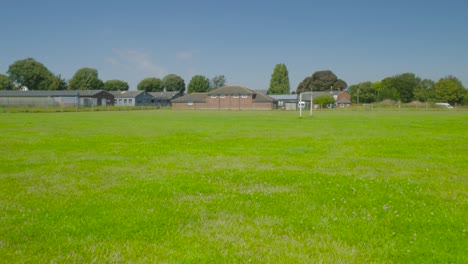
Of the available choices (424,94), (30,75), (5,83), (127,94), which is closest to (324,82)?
(424,94)

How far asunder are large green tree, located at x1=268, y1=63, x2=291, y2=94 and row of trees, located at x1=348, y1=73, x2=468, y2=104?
2687 cm

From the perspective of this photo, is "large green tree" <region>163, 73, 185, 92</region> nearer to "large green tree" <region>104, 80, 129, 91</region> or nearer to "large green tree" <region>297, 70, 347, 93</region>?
"large green tree" <region>104, 80, 129, 91</region>

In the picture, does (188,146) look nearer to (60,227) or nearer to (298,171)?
(298,171)

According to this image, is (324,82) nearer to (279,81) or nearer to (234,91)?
(279,81)

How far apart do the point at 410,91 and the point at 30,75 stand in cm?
15960

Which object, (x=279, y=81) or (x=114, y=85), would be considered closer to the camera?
(x=279, y=81)

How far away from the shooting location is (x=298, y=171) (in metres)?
10.2

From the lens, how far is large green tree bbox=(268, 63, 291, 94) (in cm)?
14996

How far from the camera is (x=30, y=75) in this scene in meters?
150

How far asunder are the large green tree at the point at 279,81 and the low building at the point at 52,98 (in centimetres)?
6553

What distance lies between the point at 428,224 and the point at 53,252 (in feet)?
18.2

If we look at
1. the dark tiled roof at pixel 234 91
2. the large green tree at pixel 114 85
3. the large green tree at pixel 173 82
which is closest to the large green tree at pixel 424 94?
the dark tiled roof at pixel 234 91

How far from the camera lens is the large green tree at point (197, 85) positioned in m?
166

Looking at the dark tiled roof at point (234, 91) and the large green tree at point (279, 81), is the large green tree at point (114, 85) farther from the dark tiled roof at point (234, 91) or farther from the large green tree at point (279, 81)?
the dark tiled roof at point (234, 91)
